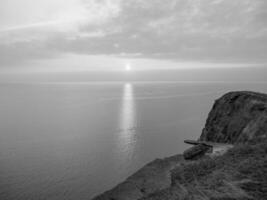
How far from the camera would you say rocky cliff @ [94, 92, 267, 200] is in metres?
16.9

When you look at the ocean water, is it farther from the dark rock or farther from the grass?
the grass

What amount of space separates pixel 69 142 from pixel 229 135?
5635 cm

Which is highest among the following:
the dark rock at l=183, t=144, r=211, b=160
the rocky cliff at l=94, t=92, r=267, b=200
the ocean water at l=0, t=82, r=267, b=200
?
the rocky cliff at l=94, t=92, r=267, b=200

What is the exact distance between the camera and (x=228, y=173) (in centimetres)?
1920

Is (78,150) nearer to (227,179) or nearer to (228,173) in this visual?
(228,173)

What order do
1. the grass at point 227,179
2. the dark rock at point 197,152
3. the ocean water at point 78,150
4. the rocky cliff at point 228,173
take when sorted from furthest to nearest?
the ocean water at point 78,150 → the dark rock at point 197,152 → the rocky cliff at point 228,173 → the grass at point 227,179

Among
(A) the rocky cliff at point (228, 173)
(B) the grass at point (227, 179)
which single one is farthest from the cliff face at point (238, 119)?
(B) the grass at point (227, 179)

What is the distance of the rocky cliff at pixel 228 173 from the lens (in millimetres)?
16922

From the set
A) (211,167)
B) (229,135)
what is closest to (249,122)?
(229,135)

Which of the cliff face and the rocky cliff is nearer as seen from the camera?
the rocky cliff

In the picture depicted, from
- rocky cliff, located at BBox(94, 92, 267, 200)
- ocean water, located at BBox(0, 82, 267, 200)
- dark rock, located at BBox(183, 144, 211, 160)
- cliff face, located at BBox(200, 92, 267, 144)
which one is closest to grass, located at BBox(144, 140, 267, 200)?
rocky cliff, located at BBox(94, 92, 267, 200)

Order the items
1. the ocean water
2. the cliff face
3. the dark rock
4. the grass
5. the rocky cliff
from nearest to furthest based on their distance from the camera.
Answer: the grass
the rocky cliff
the dark rock
the cliff face
the ocean water

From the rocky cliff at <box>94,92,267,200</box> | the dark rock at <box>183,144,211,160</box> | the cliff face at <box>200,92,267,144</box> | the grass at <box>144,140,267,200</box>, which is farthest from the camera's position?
the cliff face at <box>200,92,267,144</box>

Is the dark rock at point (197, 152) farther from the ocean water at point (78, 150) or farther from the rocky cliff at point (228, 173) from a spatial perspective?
the ocean water at point (78, 150)
